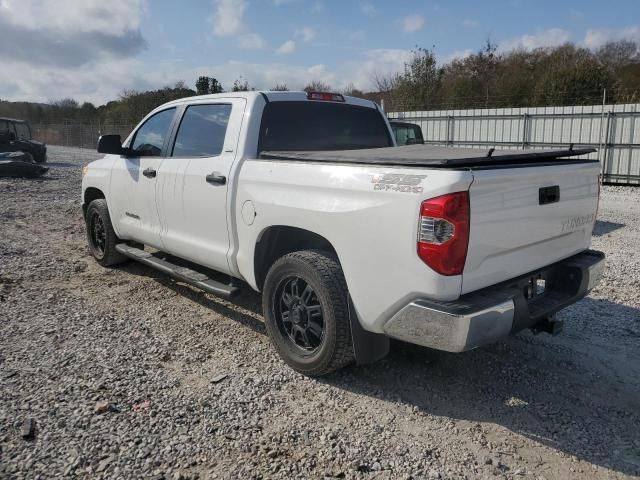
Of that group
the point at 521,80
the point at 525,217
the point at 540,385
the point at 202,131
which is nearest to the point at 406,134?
the point at 202,131

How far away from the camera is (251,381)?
362 cm

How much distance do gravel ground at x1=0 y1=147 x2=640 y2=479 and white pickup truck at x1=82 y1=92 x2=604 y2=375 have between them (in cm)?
41

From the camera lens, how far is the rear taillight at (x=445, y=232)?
8.87ft

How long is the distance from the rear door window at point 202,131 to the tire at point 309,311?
50.3 inches

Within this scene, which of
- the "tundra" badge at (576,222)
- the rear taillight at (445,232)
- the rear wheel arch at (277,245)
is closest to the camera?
the rear taillight at (445,232)

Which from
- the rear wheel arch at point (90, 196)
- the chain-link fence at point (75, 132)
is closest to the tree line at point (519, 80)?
the chain-link fence at point (75, 132)

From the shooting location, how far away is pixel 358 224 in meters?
3.08

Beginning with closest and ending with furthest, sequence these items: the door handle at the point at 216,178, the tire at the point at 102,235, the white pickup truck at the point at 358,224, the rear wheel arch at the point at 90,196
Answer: the white pickup truck at the point at 358,224, the door handle at the point at 216,178, the tire at the point at 102,235, the rear wheel arch at the point at 90,196

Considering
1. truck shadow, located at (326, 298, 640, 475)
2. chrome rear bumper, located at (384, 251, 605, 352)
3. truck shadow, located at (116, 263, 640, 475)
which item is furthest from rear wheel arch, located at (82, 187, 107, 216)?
chrome rear bumper, located at (384, 251, 605, 352)

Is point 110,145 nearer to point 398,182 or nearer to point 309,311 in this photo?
point 309,311

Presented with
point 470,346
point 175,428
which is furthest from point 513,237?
point 175,428

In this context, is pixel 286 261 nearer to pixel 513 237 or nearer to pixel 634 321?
pixel 513 237

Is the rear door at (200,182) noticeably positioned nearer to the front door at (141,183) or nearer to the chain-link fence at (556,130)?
the front door at (141,183)

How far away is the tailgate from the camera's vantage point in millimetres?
2840
